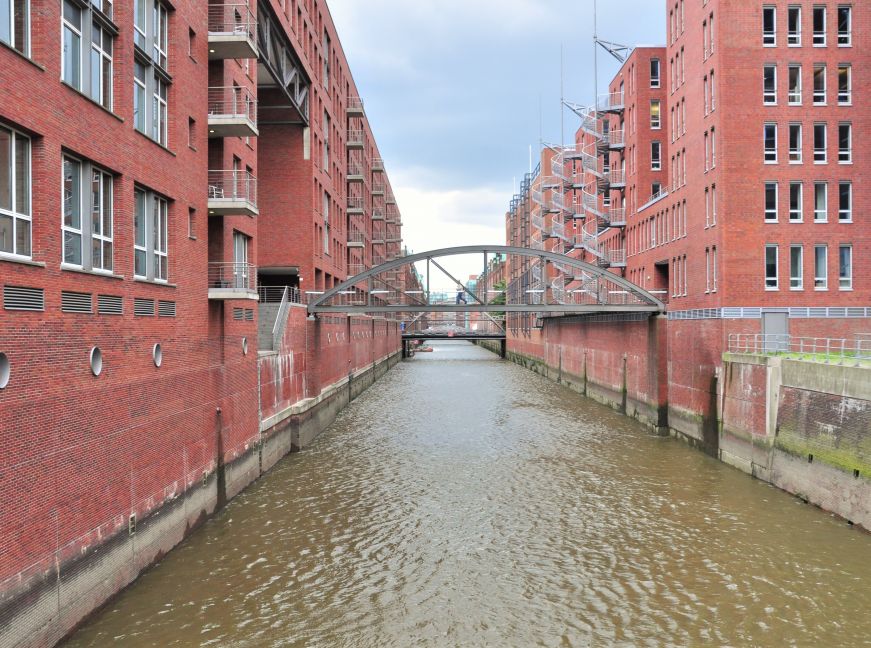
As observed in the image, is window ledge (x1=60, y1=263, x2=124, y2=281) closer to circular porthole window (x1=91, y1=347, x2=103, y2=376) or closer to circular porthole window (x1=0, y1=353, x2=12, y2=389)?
circular porthole window (x1=91, y1=347, x2=103, y2=376)

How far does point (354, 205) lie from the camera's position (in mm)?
46406

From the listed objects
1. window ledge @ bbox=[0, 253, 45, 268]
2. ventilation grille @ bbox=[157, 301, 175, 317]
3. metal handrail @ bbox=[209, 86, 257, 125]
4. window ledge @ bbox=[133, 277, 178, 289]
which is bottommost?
ventilation grille @ bbox=[157, 301, 175, 317]

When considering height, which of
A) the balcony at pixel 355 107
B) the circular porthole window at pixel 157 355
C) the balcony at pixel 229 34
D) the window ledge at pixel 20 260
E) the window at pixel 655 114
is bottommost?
the circular porthole window at pixel 157 355

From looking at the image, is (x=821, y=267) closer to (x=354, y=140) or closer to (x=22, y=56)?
(x=22, y=56)

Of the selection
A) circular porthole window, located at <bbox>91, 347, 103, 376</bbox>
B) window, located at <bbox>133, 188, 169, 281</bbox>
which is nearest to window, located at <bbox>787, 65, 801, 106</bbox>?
window, located at <bbox>133, 188, 169, 281</bbox>

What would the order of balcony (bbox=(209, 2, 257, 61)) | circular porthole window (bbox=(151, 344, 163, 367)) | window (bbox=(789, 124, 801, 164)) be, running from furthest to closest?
window (bbox=(789, 124, 801, 164)) < balcony (bbox=(209, 2, 257, 61)) < circular porthole window (bbox=(151, 344, 163, 367))

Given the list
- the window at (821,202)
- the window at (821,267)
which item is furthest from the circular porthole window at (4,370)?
the window at (821,202)

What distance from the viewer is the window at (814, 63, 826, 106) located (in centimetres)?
2386

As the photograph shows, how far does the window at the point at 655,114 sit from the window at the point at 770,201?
1675 cm

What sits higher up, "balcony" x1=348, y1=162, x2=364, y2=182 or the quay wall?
"balcony" x1=348, y1=162, x2=364, y2=182

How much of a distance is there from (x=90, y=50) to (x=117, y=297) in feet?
13.3

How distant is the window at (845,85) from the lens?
23703mm

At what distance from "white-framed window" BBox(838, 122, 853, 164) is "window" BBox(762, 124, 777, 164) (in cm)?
235

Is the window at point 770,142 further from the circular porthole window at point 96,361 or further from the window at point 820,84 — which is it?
the circular porthole window at point 96,361
